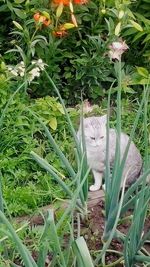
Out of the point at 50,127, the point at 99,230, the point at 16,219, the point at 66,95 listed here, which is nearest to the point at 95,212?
the point at 99,230

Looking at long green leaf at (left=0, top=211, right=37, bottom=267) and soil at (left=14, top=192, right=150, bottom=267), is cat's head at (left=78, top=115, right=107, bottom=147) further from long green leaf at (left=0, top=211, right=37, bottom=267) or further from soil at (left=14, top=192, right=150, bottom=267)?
long green leaf at (left=0, top=211, right=37, bottom=267)

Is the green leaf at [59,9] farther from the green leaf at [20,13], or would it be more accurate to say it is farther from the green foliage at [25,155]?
the green foliage at [25,155]

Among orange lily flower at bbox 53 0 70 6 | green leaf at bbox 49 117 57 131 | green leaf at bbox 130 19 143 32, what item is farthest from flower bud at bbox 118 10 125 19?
green leaf at bbox 49 117 57 131

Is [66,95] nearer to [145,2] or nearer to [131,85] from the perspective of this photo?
[131,85]

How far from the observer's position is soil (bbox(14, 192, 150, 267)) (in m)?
3.25

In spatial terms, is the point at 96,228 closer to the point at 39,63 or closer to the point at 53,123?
the point at 53,123

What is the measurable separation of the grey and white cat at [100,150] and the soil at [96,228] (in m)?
0.18

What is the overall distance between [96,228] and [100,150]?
18.0 inches

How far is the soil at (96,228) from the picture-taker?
325cm

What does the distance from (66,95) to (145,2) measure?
2.98 feet

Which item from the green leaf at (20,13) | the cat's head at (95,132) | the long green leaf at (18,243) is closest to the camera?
the long green leaf at (18,243)

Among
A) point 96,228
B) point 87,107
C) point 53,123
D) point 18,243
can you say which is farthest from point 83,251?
point 87,107

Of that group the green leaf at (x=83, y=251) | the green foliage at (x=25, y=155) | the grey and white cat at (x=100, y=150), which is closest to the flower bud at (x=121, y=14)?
the green foliage at (x=25, y=155)

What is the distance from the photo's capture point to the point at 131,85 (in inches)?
186
